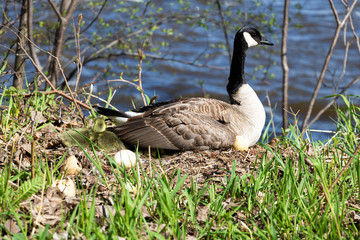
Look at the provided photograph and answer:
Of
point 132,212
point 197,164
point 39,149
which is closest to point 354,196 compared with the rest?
point 197,164

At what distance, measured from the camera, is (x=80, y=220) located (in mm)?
3557

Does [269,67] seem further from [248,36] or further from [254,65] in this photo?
[248,36]

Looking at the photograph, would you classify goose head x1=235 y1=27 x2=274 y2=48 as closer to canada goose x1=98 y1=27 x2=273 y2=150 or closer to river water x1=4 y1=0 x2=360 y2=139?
canada goose x1=98 y1=27 x2=273 y2=150

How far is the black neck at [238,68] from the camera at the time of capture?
6504 mm

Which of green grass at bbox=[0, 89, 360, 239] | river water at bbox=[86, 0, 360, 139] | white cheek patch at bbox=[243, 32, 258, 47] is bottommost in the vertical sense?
river water at bbox=[86, 0, 360, 139]

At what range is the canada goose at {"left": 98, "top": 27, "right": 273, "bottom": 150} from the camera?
5512 mm

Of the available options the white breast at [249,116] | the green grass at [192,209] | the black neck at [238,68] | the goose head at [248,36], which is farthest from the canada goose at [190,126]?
the green grass at [192,209]

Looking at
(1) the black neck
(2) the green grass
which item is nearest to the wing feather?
(1) the black neck

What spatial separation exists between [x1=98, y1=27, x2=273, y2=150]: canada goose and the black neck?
0.43 meters

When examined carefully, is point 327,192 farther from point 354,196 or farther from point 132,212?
point 132,212

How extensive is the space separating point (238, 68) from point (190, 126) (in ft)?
4.35

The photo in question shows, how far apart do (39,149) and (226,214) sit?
7.02 ft

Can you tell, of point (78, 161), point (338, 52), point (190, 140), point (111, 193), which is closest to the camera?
point (111, 193)

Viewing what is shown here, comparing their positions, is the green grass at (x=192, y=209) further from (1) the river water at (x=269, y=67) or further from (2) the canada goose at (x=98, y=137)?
(1) the river water at (x=269, y=67)
